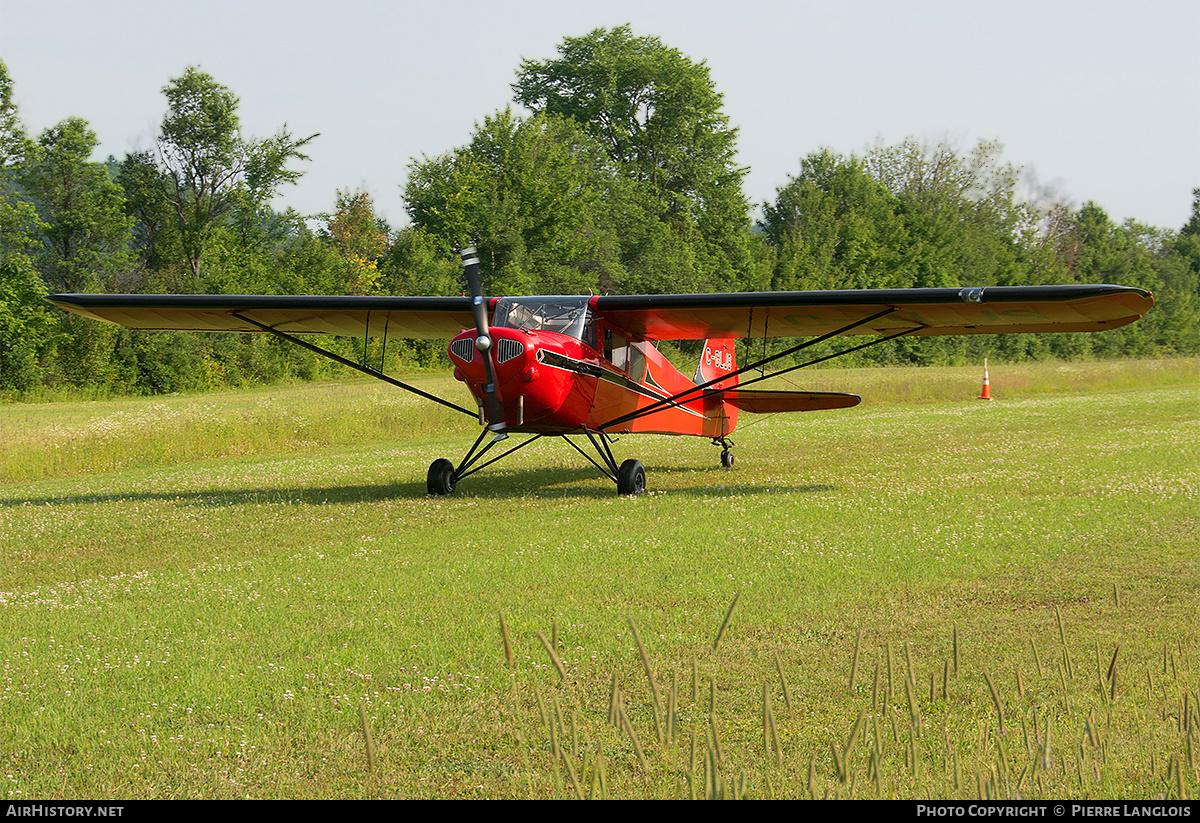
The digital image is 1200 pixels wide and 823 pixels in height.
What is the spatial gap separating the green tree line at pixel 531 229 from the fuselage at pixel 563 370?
27.8 m

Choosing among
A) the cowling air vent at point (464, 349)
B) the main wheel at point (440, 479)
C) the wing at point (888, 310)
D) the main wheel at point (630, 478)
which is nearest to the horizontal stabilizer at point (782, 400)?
the wing at point (888, 310)

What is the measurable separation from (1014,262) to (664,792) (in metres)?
76.1

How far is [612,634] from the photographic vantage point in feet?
19.5

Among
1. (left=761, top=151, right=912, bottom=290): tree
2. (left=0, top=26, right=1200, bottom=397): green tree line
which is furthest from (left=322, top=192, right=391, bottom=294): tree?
(left=761, top=151, right=912, bottom=290): tree

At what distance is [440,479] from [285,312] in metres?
3.50

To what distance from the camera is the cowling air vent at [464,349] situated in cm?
1184

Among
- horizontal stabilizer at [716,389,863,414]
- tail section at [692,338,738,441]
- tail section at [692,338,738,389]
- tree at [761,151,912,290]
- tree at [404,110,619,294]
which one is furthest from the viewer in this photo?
tree at [761,151,912,290]

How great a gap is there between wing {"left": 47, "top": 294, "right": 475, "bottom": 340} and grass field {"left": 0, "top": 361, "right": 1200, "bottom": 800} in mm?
2404

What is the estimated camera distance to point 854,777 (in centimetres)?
344

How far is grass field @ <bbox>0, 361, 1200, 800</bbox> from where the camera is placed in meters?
3.71

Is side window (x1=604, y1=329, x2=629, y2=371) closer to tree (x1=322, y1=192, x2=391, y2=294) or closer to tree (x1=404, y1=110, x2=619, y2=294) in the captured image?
tree (x1=404, y1=110, x2=619, y2=294)

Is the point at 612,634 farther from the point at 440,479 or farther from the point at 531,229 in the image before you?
the point at 531,229

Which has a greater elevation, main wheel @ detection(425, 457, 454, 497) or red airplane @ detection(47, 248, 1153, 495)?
red airplane @ detection(47, 248, 1153, 495)

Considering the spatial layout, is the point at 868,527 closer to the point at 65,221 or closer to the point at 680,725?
the point at 680,725
